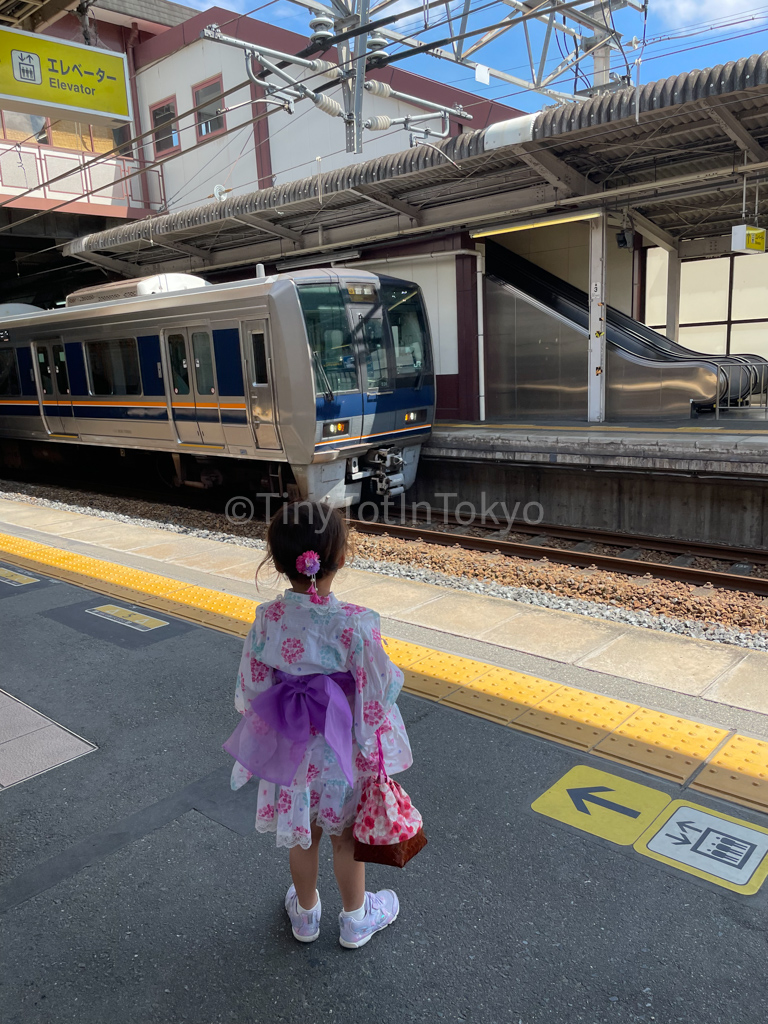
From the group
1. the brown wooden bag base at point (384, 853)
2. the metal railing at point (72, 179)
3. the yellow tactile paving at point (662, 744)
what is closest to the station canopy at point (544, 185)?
the metal railing at point (72, 179)

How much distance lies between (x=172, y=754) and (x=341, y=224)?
12.9 metres

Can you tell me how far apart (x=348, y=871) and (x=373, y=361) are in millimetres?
7630

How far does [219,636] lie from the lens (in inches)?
190

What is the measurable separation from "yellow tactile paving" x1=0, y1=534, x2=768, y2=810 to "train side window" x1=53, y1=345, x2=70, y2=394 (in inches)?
329

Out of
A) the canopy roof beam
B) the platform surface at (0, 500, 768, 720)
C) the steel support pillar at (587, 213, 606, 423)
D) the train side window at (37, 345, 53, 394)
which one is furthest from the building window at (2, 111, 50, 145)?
the canopy roof beam

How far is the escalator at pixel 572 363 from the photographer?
39.4 ft

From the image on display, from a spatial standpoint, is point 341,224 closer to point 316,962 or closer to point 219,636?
point 219,636

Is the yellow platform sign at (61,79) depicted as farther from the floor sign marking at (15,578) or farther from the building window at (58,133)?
the building window at (58,133)

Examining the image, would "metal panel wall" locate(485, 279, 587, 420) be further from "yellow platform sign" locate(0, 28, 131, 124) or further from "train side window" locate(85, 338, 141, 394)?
"yellow platform sign" locate(0, 28, 131, 124)

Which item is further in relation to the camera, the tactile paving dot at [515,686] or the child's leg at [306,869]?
the tactile paving dot at [515,686]

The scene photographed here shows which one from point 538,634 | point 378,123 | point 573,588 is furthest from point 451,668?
point 378,123

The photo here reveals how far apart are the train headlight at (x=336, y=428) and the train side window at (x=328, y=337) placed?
1.25 ft

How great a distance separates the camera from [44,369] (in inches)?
498

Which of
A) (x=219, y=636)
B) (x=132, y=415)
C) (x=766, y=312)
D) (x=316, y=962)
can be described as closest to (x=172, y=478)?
(x=132, y=415)
